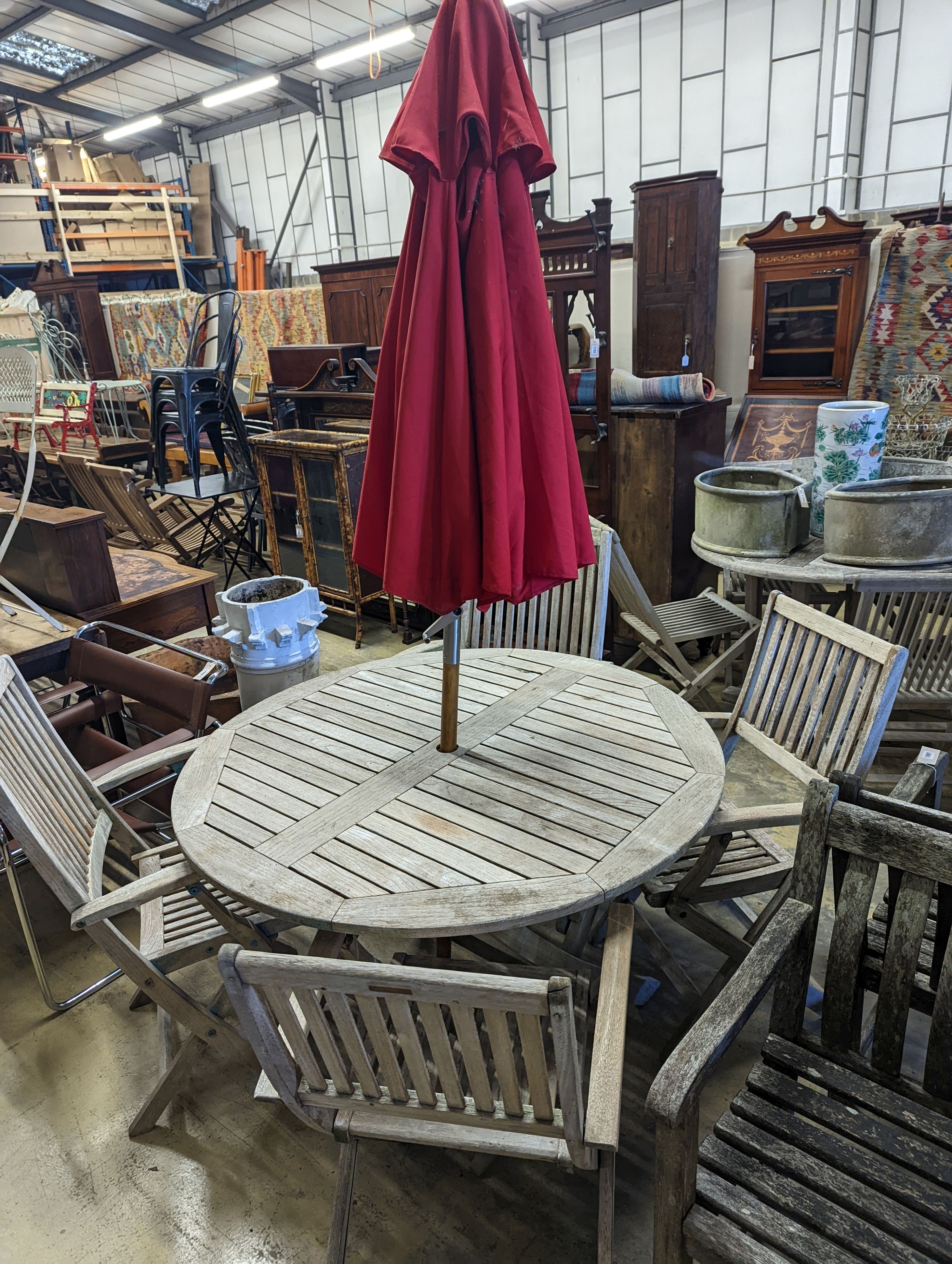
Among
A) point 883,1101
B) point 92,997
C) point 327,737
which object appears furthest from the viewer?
point 92,997

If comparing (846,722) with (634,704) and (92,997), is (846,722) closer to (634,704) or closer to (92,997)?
(634,704)

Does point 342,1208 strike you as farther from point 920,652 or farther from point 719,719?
point 920,652

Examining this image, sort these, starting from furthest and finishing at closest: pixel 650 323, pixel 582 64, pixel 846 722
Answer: pixel 582 64 < pixel 650 323 < pixel 846 722

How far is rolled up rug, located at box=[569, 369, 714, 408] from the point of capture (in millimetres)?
4000

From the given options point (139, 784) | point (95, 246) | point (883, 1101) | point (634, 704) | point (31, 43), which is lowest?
point (139, 784)

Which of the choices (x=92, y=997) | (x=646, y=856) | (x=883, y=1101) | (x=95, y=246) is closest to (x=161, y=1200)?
(x=92, y=997)

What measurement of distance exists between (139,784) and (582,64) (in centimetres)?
967

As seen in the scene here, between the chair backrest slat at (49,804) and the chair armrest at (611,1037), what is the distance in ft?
3.73

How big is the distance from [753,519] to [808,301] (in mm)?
3832

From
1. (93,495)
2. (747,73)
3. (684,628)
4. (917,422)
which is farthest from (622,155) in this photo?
(684,628)

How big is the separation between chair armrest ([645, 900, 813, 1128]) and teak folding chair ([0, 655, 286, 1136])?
1.04 metres

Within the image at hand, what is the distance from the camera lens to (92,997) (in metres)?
2.38

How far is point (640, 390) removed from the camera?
13.5ft

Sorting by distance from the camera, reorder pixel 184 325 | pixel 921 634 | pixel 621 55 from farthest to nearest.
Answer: pixel 184 325 < pixel 621 55 < pixel 921 634
